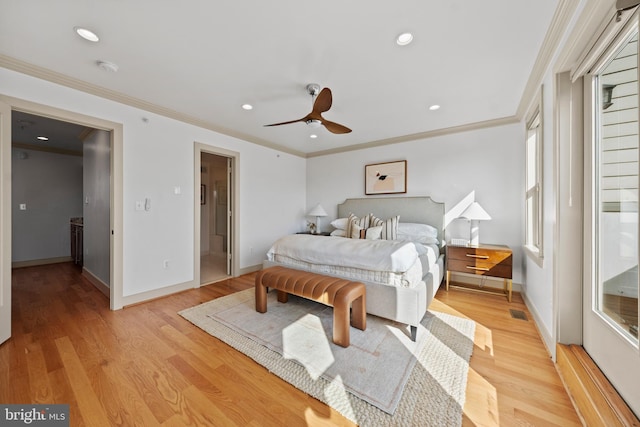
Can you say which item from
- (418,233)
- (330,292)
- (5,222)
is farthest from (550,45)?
(5,222)

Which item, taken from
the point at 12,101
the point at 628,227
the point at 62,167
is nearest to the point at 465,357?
the point at 628,227

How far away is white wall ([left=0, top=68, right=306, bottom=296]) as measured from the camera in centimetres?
243

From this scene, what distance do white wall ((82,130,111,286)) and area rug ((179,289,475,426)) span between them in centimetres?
182

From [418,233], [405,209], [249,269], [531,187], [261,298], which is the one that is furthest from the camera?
[249,269]

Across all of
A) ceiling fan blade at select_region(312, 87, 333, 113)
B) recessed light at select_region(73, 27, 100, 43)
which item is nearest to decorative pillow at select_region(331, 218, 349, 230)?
ceiling fan blade at select_region(312, 87, 333, 113)

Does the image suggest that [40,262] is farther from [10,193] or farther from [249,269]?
[249,269]

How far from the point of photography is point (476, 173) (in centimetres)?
355

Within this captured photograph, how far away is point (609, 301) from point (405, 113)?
106 inches

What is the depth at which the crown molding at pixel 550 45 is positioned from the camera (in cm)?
148

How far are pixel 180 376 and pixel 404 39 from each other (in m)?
2.98

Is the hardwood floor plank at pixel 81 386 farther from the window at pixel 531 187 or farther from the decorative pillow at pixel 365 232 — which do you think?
the window at pixel 531 187

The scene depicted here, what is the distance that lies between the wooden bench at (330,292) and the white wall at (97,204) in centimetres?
231

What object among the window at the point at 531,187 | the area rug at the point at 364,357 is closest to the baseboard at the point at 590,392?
the area rug at the point at 364,357

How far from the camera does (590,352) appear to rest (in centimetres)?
152
